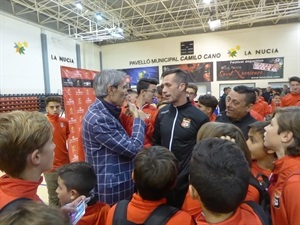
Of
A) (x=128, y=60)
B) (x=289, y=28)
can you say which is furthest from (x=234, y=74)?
(x=128, y=60)

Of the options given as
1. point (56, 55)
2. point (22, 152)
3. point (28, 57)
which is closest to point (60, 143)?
point (22, 152)

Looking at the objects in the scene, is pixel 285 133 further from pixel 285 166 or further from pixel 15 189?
pixel 15 189

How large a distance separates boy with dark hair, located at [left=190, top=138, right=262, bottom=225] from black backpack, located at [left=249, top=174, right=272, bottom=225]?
0.32 meters

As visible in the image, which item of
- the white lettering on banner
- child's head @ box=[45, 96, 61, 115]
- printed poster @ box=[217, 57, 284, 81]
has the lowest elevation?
child's head @ box=[45, 96, 61, 115]

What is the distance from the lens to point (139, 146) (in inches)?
67.1

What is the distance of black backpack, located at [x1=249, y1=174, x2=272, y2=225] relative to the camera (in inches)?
48.9

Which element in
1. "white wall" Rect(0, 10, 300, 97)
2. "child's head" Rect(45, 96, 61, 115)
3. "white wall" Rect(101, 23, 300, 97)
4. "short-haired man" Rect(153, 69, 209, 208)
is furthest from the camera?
"white wall" Rect(101, 23, 300, 97)

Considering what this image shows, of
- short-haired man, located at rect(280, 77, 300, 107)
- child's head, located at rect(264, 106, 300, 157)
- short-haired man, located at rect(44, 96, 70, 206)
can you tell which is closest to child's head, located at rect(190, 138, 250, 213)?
child's head, located at rect(264, 106, 300, 157)

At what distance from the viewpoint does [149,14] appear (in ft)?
43.1

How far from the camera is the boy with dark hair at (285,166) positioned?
1.04 m

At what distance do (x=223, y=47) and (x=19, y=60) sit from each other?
1118 cm

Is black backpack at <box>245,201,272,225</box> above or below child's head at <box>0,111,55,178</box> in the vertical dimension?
below

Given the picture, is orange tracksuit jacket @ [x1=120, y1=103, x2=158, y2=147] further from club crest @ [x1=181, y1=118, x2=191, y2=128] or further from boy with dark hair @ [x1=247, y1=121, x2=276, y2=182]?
boy with dark hair @ [x1=247, y1=121, x2=276, y2=182]

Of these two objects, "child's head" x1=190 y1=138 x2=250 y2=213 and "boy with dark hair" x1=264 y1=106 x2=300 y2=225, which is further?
"boy with dark hair" x1=264 y1=106 x2=300 y2=225
